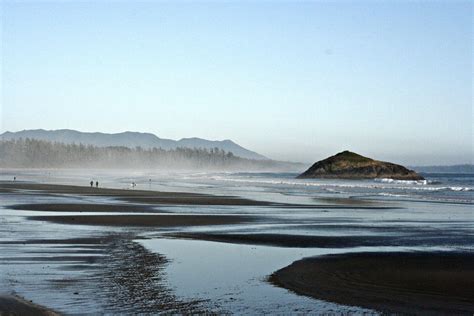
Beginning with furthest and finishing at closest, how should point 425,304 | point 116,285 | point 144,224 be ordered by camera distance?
point 144,224 < point 116,285 < point 425,304

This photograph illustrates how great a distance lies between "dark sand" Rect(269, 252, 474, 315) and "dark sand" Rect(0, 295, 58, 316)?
16.0 ft

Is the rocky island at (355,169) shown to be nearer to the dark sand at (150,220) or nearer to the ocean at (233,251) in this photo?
the ocean at (233,251)

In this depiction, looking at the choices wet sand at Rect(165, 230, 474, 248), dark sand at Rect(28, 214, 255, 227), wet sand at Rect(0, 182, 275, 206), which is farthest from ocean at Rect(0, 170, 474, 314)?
wet sand at Rect(0, 182, 275, 206)

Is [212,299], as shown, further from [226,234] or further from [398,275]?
[226,234]

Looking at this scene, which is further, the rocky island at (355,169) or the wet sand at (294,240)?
the rocky island at (355,169)

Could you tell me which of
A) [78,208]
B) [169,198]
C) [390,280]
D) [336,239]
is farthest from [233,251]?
[169,198]

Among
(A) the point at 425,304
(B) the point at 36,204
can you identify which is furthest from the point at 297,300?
(B) the point at 36,204

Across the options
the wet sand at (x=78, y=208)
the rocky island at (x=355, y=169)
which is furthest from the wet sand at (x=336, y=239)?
the rocky island at (x=355, y=169)

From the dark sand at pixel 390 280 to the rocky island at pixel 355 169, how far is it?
10056 cm

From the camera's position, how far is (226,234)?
22594 mm

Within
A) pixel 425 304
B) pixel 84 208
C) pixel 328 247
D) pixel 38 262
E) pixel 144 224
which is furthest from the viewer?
pixel 84 208

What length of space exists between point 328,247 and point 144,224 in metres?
9.38

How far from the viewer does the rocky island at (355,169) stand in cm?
11794

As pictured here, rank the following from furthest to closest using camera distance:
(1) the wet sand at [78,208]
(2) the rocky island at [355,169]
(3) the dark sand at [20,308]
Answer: (2) the rocky island at [355,169]
(1) the wet sand at [78,208]
(3) the dark sand at [20,308]
